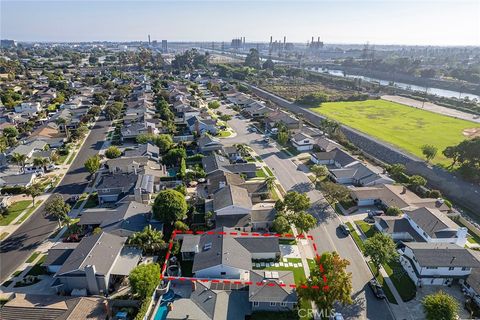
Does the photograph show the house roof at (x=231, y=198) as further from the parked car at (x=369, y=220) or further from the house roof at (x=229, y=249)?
the parked car at (x=369, y=220)

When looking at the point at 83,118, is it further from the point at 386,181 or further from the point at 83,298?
the point at 386,181

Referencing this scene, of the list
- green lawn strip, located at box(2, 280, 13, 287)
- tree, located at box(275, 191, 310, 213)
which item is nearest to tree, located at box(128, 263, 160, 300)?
green lawn strip, located at box(2, 280, 13, 287)

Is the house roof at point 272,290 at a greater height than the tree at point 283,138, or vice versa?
the tree at point 283,138

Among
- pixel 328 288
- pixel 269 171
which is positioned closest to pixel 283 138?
pixel 269 171

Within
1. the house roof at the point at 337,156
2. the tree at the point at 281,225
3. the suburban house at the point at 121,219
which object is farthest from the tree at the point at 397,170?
the suburban house at the point at 121,219

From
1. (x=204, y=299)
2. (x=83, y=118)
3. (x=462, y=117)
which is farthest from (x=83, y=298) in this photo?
(x=462, y=117)

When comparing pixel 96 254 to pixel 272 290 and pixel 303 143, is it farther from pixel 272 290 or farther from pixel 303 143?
pixel 303 143

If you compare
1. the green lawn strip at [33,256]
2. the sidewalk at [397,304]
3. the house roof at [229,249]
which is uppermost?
the house roof at [229,249]
